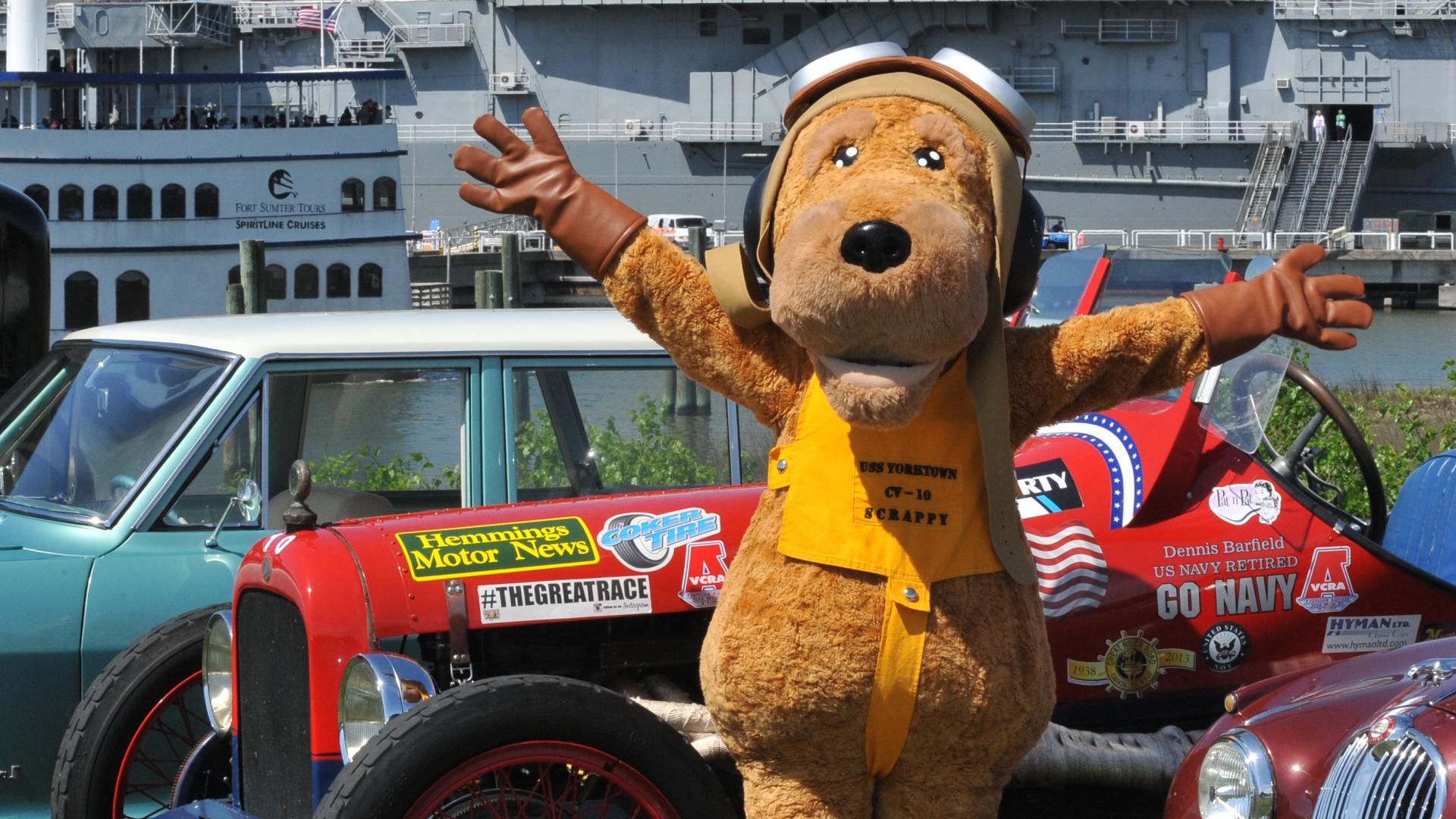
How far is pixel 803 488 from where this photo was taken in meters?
3.28

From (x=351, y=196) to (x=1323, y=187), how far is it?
32.9 meters

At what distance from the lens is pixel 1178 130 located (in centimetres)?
5412

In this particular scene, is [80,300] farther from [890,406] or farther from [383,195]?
[890,406]

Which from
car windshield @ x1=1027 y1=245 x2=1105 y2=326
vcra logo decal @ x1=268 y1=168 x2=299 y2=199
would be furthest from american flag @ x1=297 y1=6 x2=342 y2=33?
car windshield @ x1=1027 y1=245 x2=1105 y2=326

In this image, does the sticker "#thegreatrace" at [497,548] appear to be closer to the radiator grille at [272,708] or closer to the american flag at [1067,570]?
the radiator grille at [272,708]

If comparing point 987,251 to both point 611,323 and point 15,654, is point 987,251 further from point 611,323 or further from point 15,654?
point 15,654

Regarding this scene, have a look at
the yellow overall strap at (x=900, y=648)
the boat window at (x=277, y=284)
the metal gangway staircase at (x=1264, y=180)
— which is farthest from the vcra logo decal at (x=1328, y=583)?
the metal gangway staircase at (x=1264, y=180)

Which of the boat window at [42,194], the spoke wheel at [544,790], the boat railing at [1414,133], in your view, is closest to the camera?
the spoke wheel at [544,790]

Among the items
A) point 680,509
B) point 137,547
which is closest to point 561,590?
point 680,509

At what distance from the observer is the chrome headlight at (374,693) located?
3.49 meters

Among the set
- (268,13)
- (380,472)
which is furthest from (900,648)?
(268,13)

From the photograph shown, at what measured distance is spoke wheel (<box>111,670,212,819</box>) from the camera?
4312mm

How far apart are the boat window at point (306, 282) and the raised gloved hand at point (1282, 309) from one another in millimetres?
29923

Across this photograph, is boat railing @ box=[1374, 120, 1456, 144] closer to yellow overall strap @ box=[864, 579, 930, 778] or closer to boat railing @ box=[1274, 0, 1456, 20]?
boat railing @ box=[1274, 0, 1456, 20]
